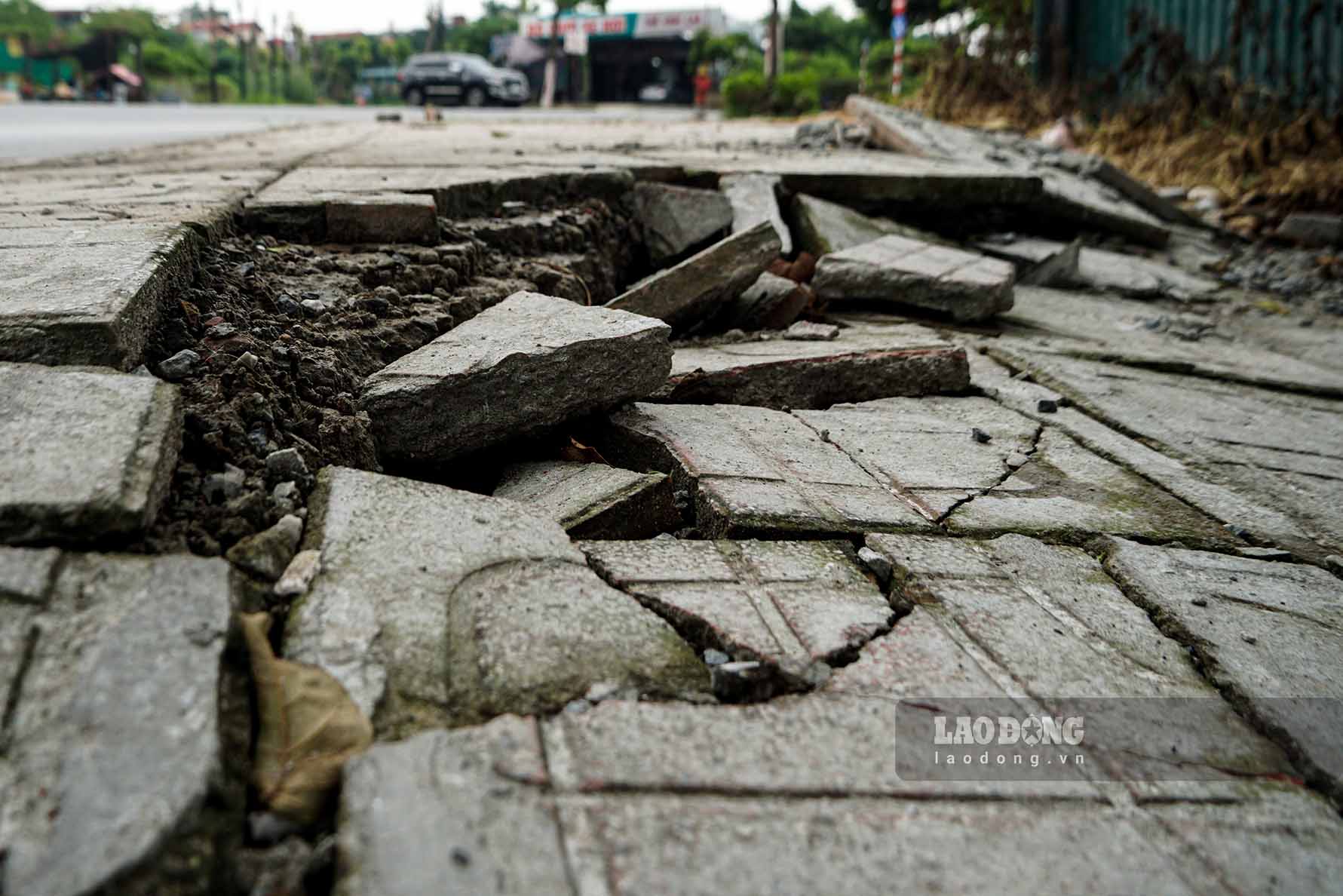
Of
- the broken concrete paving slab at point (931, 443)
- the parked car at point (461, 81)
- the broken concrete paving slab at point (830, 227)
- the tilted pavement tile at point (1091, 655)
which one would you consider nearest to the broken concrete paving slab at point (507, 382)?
the broken concrete paving slab at point (931, 443)

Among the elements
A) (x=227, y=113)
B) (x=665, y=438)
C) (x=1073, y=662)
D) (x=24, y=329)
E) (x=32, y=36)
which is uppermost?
(x=32, y=36)

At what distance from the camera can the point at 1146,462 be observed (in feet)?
6.74

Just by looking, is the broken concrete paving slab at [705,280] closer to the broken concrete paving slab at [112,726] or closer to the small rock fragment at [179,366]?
the small rock fragment at [179,366]

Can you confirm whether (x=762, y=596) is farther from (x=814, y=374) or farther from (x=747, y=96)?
(x=747, y=96)

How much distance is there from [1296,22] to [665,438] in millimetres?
6900

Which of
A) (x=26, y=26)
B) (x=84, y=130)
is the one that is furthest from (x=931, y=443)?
(x=26, y=26)

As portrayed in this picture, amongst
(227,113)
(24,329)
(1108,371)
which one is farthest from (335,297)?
(227,113)

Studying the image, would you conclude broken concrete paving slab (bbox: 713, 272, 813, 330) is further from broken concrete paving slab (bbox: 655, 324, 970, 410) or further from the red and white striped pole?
the red and white striped pole

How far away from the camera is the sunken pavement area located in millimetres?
857

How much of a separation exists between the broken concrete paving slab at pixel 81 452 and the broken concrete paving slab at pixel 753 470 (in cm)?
84

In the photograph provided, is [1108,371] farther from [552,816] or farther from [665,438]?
[552,816]

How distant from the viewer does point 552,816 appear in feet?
2.82

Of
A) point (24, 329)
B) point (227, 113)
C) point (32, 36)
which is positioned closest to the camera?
point (24, 329)

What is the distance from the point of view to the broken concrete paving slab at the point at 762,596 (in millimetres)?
1192
